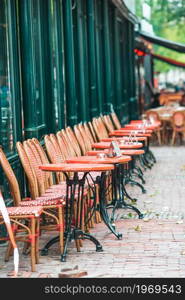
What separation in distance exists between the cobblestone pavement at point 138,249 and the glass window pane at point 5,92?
1.23m

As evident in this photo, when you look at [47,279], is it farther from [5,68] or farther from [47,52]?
[47,52]

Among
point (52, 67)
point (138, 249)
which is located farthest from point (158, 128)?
point (138, 249)

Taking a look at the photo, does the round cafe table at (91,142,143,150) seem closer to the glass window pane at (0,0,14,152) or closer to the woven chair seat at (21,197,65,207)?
Result: the glass window pane at (0,0,14,152)

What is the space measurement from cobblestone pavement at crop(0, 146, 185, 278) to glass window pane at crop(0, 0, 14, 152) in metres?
→ 1.23

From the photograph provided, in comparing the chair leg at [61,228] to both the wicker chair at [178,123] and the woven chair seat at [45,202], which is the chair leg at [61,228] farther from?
the wicker chair at [178,123]

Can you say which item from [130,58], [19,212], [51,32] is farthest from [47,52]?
[130,58]

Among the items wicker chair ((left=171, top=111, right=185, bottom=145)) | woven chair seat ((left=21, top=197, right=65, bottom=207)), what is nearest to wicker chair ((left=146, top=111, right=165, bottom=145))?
wicker chair ((left=171, top=111, right=185, bottom=145))

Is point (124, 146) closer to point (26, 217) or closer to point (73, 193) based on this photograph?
point (73, 193)

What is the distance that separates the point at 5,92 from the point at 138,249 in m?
2.56

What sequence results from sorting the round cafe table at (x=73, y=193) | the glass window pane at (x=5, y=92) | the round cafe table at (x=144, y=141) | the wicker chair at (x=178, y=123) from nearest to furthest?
1. the round cafe table at (x=73, y=193)
2. the glass window pane at (x=5, y=92)
3. the round cafe table at (x=144, y=141)
4. the wicker chair at (x=178, y=123)

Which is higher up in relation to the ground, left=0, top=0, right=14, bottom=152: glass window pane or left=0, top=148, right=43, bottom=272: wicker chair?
left=0, top=0, right=14, bottom=152: glass window pane

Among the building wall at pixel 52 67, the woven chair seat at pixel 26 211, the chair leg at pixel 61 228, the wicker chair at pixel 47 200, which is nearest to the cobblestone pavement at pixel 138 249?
the chair leg at pixel 61 228

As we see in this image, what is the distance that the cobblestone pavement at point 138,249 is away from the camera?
7742 mm

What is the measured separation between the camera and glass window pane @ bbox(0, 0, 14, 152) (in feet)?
31.9
